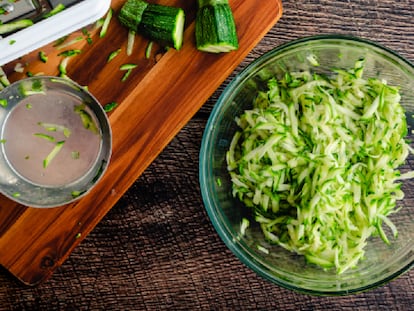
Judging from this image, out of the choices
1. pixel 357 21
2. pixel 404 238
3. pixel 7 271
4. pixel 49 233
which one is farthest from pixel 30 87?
pixel 404 238

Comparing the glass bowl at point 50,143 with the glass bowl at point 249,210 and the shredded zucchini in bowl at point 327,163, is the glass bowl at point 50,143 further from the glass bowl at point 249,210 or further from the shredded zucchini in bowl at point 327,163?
the shredded zucchini in bowl at point 327,163

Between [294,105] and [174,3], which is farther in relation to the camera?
[174,3]

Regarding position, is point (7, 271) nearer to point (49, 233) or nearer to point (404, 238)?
point (49, 233)

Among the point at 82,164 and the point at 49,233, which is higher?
the point at 82,164

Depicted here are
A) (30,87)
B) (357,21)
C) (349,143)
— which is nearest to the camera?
(349,143)

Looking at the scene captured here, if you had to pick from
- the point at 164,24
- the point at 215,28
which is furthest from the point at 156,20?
the point at 215,28

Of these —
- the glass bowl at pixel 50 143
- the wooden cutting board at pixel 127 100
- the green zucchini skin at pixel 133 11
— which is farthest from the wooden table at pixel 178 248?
the green zucchini skin at pixel 133 11

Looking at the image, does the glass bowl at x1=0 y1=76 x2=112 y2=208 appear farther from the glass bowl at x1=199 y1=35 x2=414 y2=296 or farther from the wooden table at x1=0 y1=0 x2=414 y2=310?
the glass bowl at x1=199 y1=35 x2=414 y2=296

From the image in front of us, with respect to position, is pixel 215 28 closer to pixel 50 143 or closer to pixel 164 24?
pixel 164 24

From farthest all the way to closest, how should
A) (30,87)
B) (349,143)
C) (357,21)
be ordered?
(357,21), (30,87), (349,143)
